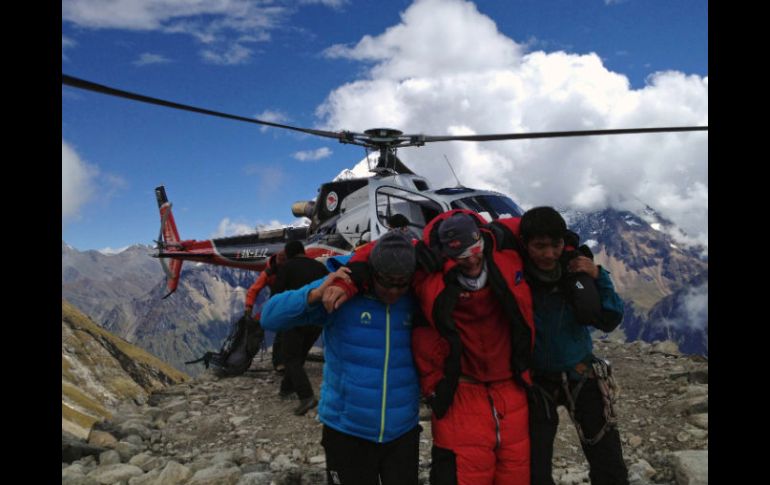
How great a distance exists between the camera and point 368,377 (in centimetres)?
271

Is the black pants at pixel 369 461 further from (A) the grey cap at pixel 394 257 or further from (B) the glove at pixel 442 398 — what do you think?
(A) the grey cap at pixel 394 257

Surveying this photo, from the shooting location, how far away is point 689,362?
7.99 m

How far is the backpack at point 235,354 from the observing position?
8.33m

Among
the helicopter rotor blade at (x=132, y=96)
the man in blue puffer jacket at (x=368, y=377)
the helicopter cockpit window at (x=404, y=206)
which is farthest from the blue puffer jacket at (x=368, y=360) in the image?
the helicopter cockpit window at (x=404, y=206)

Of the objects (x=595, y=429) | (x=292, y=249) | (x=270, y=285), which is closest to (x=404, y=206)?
(x=292, y=249)

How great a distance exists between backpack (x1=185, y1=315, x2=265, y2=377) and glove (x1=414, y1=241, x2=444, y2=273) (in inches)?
243

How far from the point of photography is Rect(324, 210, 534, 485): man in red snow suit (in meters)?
2.62

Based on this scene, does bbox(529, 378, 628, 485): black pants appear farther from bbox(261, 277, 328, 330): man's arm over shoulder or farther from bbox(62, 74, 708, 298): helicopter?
bbox(62, 74, 708, 298): helicopter

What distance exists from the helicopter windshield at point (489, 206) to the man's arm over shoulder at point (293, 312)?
5.12m

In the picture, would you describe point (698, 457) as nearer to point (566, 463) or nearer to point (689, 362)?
point (566, 463)

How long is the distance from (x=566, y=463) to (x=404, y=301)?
3168mm

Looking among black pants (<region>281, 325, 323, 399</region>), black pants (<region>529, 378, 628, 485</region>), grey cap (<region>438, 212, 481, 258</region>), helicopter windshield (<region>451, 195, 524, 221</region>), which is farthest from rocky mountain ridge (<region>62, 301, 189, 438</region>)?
grey cap (<region>438, 212, 481, 258</region>)

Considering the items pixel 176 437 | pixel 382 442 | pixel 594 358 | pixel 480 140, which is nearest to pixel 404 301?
pixel 382 442

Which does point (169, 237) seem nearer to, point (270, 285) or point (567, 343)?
point (270, 285)
